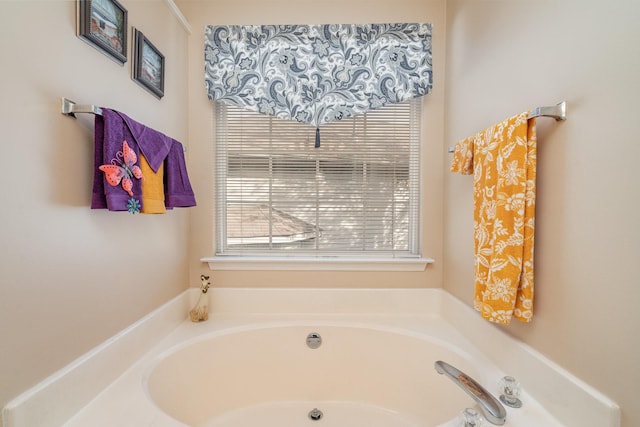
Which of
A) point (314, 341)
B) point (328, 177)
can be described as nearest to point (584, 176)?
point (328, 177)

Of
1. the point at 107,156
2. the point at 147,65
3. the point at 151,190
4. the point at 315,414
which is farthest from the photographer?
the point at 315,414

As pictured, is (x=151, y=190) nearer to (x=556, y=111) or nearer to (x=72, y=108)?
(x=72, y=108)

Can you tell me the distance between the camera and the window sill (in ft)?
5.92

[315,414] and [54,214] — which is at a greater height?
[54,214]

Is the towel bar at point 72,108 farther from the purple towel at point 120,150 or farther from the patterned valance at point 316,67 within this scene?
the patterned valance at point 316,67

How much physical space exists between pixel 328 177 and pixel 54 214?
1.34 metres

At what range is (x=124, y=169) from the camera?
1.04 meters

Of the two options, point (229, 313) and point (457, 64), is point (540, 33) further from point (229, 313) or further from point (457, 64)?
point (229, 313)

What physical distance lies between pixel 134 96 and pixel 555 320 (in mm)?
1864

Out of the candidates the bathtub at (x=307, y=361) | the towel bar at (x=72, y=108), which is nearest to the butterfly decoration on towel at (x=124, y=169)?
the towel bar at (x=72, y=108)

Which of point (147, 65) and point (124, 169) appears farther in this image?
point (147, 65)

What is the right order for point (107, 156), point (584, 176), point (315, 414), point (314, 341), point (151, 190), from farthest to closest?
1. point (314, 341)
2. point (315, 414)
3. point (151, 190)
4. point (107, 156)
5. point (584, 176)

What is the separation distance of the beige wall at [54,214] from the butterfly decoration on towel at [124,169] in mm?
102

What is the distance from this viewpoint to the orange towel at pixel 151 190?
1.15m
